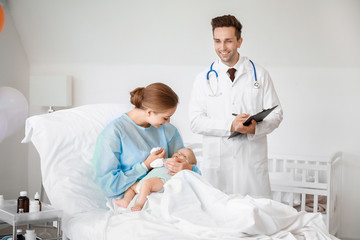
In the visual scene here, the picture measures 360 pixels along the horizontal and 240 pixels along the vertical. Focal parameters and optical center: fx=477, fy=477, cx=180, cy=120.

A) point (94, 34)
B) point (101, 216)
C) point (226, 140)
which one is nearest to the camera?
point (101, 216)

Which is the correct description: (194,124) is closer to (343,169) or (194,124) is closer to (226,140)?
(226,140)

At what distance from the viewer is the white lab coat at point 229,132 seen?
2498mm

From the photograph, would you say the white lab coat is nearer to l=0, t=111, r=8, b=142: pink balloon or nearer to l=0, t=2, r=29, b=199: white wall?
l=0, t=111, r=8, b=142: pink balloon

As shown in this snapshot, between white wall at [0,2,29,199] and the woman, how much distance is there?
6.64 feet

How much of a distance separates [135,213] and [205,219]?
13.7 inches

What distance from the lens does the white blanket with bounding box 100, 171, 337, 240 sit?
5.26ft

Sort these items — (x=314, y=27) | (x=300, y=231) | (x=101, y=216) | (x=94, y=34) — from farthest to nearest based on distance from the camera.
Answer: (x=94, y=34)
(x=314, y=27)
(x=101, y=216)
(x=300, y=231)

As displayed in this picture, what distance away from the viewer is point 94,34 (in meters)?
3.93

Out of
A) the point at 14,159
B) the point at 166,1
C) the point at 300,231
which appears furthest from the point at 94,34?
the point at 300,231

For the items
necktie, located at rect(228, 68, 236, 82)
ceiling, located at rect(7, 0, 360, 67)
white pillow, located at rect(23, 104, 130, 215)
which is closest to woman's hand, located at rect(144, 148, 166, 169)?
white pillow, located at rect(23, 104, 130, 215)

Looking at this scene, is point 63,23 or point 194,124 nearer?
point 194,124

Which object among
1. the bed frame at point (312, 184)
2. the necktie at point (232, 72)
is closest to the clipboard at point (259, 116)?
the necktie at point (232, 72)

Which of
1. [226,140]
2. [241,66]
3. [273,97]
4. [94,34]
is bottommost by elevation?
[226,140]

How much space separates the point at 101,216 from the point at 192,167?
466mm
